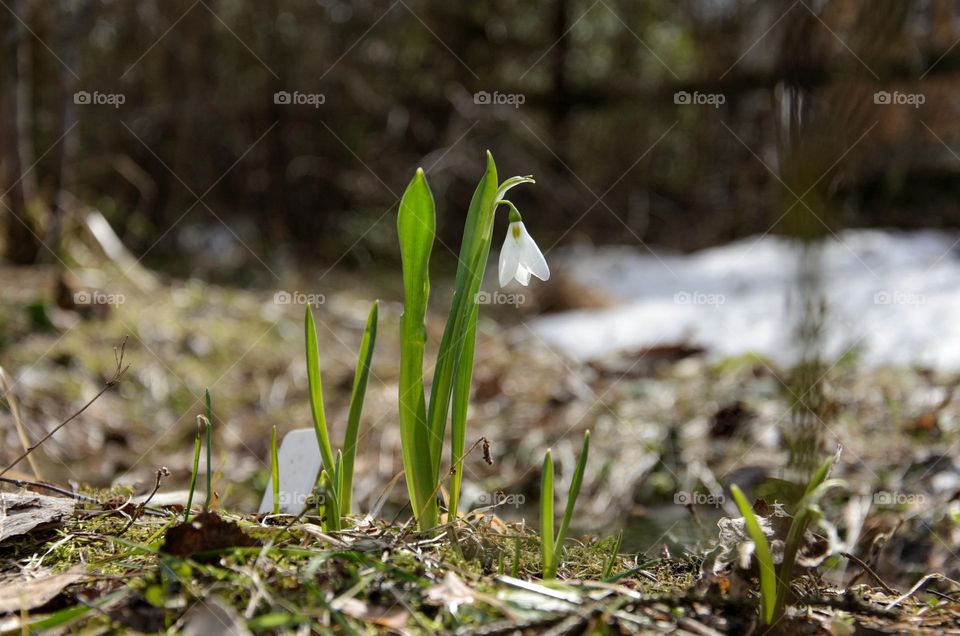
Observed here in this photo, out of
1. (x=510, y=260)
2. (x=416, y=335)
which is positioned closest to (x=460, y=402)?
(x=416, y=335)

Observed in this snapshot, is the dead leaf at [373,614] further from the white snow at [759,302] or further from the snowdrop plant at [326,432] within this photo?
the white snow at [759,302]

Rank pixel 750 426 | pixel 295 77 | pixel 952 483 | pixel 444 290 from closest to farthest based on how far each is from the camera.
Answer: pixel 952 483 < pixel 750 426 < pixel 444 290 < pixel 295 77

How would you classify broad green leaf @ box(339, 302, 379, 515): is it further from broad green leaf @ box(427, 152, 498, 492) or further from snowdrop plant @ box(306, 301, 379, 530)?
broad green leaf @ box(427, 152, 498, 492)

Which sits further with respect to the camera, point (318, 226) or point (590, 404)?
point (318, 226)

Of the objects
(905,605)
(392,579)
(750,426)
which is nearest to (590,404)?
(750,426)

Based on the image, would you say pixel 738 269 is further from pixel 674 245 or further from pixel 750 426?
pixel 750 426

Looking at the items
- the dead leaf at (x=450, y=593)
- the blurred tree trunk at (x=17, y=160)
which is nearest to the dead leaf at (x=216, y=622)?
the dead leaf at (x=450, y=593)

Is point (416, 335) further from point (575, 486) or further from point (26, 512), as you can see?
point (26, 512)
